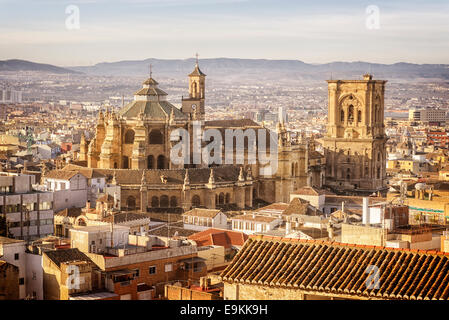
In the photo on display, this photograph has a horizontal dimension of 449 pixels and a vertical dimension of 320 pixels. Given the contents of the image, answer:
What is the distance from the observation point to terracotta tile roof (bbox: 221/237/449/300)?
1521 cm

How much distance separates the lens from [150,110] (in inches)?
2076

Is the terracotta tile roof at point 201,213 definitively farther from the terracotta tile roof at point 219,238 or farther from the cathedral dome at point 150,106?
the cathedral dome at point 150,106

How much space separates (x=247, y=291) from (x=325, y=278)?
4.88 feet

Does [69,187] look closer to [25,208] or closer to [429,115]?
[25,208]

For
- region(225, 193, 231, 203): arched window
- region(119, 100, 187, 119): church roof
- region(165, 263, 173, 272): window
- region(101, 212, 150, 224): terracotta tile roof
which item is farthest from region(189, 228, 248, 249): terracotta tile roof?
region(119, 100, 187, 119): church roof

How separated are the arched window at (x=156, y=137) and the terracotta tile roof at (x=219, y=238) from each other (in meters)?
15.2

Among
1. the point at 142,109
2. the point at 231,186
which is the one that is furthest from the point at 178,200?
the point at 142,109

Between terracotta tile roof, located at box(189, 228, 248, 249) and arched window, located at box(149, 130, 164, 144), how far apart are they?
599 inches

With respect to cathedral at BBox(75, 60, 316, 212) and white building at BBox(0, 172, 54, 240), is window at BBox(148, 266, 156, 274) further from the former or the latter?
cathedral at BBox(75, 60, 316, 212)

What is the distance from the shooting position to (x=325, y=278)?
627 inches

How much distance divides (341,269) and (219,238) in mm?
19927

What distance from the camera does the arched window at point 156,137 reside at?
170 feet

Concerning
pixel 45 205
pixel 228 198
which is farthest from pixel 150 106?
pixel 45 205
